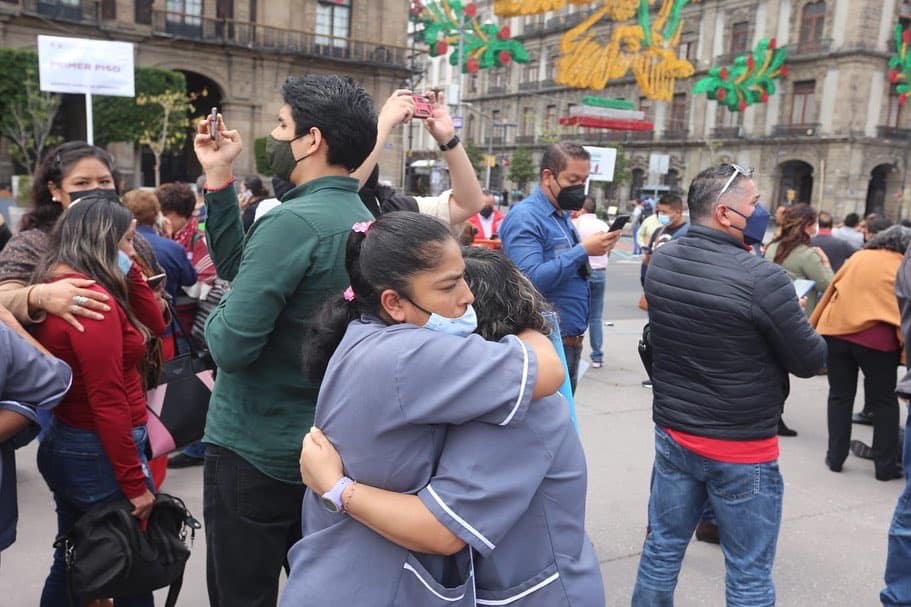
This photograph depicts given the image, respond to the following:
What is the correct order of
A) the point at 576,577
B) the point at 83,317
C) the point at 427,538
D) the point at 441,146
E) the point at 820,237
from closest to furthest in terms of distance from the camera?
the point at 427,538
the point at 576,577
the point at 83,317
the point at 441,146
the point at 820,237

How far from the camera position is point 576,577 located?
5.12 ft

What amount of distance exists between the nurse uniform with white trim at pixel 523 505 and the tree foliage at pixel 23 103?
1078 inches

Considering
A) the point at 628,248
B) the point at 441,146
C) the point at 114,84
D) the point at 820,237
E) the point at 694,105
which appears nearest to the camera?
the point at 441,146

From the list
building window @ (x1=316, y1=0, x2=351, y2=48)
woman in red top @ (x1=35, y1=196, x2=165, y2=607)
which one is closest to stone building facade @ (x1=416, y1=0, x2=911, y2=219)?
building window @ (x1=316, y1=0, x2=351, y2=48)

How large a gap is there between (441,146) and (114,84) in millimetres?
8851

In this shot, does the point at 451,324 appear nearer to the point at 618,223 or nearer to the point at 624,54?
the point at 618,223

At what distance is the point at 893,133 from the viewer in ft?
140

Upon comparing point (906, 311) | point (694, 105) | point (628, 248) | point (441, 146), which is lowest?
point (628, 248)

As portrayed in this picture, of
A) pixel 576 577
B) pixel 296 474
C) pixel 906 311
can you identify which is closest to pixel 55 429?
pixel 296 474

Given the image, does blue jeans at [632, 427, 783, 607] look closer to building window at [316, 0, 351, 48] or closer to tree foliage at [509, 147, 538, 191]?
building window at [316, 0, 351, 48]

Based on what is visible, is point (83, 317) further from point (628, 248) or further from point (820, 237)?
point (628, 248)

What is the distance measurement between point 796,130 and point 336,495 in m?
48.4

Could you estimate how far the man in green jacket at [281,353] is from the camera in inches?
78.0

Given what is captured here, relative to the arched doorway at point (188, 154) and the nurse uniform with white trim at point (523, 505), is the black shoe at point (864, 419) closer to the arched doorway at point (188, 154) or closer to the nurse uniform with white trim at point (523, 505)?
the nurse uniform with white trim at point (523, 505)
